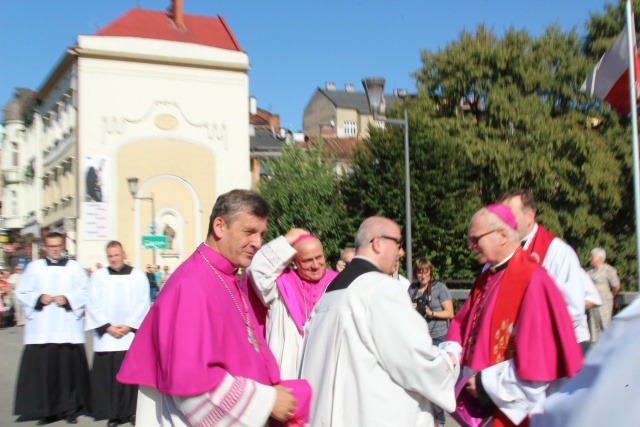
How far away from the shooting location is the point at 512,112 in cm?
3228

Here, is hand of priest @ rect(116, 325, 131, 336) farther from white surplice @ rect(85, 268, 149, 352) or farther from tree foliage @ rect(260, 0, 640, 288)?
tree foliage @ rect(260, 0, 640, 288)

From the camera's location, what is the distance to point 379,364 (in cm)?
379

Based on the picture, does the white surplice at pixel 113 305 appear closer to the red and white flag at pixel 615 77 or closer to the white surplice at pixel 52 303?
the white surplice at pixel 52 303

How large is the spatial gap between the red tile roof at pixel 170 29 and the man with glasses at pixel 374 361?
35.2 meters

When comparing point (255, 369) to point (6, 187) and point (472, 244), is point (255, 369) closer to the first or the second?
point (472, 244)

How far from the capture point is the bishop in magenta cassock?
2.95 metres

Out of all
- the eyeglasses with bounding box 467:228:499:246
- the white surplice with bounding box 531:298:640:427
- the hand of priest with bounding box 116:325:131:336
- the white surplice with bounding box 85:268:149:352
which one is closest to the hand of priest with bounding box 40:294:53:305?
the white surplice with bounding box 85:268:149:352

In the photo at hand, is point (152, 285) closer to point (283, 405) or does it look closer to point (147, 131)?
point (147, 131)

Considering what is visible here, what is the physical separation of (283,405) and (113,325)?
6001 mm

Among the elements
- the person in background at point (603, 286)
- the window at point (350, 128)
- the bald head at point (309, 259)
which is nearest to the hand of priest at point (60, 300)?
the bald head at point (309, 259)

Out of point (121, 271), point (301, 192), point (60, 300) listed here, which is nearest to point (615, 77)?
point (121, 271)

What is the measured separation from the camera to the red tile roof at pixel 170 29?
37.7 m

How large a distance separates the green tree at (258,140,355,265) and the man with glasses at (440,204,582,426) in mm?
29358

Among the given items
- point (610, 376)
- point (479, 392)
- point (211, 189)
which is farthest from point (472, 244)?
point (211, 189)
